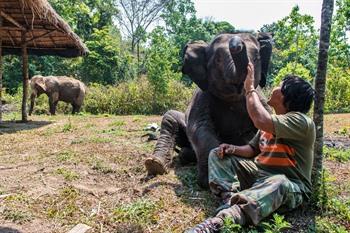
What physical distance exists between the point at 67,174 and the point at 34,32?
787 centimetres

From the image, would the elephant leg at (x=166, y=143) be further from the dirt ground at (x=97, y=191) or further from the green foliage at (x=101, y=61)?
the green foliage at (x=101, y=61)

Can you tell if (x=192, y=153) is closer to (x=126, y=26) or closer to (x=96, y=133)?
(x=96, y=133)

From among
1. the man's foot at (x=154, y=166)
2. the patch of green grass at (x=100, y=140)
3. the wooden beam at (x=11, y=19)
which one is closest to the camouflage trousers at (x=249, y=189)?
the man's foot at (x=154, y=166)

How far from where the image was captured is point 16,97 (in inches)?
708

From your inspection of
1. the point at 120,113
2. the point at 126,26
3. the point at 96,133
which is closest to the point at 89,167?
the point at 96,133

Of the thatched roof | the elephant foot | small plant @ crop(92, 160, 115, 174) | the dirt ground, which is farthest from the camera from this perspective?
the thatched roof

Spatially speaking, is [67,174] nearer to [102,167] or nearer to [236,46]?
[102,167]

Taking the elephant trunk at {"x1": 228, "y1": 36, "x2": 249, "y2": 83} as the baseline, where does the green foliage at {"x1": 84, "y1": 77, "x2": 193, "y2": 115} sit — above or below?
below

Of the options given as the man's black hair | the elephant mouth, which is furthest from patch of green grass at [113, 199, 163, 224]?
the man's black hair

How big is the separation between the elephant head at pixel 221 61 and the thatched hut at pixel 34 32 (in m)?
5.27

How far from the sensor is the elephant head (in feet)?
12.7

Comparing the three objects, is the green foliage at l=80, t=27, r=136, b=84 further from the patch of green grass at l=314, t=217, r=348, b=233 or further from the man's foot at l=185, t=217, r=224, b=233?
the man's foot at l=185, t=217, r=224, b=233

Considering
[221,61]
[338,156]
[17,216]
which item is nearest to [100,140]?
[221,61]

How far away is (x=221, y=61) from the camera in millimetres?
3924
